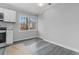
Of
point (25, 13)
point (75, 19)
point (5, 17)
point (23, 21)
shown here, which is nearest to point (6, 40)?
point (5, 17)

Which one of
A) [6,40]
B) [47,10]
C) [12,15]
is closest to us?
[6,40]

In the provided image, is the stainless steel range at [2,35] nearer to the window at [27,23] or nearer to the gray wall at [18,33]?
the gray wall at [18,33]

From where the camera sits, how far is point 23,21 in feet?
13.1

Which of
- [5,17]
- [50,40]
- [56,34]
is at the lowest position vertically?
[50,40]

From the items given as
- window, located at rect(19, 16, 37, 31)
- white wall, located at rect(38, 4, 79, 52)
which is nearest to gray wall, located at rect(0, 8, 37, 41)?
window, located at rect(19, 16, 37, 31)

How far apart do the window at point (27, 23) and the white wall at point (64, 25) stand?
4.07 ft

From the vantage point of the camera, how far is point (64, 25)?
2717 millimetres

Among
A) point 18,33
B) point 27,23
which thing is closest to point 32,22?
point 27,23

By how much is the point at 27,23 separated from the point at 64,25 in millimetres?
2335

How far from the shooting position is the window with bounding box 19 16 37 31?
154 inches

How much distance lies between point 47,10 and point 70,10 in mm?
1492

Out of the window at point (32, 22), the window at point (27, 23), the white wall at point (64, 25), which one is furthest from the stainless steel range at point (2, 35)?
the white wall at point (64, 25)

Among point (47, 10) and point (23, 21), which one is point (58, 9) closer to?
point (47, 10)

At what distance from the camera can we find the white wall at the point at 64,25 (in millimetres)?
2328
